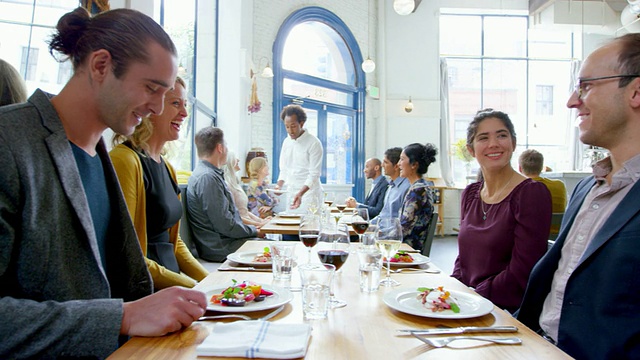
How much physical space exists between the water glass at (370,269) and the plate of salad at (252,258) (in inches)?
20.8

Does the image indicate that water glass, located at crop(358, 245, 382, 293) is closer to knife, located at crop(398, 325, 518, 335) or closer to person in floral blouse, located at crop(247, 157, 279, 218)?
knife, located at crop(398, 325, 518, 335)

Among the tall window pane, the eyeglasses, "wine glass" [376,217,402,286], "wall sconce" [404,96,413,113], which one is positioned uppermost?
the tall window pane

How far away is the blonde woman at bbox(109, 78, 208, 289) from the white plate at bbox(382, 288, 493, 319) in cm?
95

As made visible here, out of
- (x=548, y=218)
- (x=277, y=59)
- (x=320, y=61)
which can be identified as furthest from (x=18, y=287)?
(x=320, y=61)

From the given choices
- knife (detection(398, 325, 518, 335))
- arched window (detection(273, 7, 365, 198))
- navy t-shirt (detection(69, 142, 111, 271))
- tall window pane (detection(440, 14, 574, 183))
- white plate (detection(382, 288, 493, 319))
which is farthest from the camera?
tall window pane (detection(440, 14, 574, 183))

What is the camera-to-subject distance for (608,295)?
123 cm

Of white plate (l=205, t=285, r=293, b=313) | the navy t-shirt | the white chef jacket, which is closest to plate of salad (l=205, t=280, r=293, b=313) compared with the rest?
white plate (l=205, t=285, r=293, b=313)

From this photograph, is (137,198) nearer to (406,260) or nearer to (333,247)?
(333,247)

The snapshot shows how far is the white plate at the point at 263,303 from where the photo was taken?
1.14m

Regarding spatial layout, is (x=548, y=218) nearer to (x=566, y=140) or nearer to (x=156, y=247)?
(x=156, y=247)

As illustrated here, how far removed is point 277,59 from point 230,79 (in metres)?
1.33

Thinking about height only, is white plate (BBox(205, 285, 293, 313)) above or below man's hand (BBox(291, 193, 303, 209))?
below

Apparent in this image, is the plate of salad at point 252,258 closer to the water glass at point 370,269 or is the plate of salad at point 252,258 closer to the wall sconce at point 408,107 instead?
the water glass at point 370,269

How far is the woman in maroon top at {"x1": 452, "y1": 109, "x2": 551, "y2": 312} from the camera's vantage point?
72.2 inches
